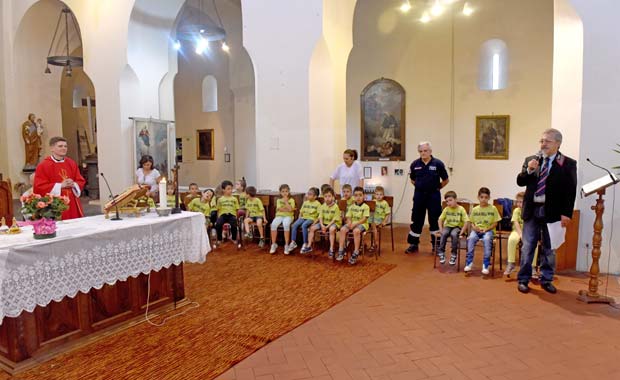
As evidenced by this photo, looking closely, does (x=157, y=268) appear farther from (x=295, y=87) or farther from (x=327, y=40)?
(x=327, y=40)

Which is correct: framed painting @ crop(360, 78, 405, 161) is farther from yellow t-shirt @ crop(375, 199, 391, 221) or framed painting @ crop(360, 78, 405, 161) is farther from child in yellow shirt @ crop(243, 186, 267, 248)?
child in yellow shirt @ crop(243, 186, 267, 248)

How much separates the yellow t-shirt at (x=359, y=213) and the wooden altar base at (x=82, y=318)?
2889mm

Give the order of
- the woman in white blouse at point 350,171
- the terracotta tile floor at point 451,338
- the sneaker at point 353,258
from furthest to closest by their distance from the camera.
A: the woman in white blouse at point 350,171 < the sneaker at point 353,258 < the terracotta tile floor at point 451,338

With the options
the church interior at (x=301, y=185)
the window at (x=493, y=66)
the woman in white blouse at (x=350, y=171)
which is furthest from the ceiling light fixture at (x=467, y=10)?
the woman in white blouse at (x=350, y=171)

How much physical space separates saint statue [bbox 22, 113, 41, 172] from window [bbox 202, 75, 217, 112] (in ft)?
17.1

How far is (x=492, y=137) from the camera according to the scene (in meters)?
9.62

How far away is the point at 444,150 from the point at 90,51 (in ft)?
28.4

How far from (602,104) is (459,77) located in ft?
13.8

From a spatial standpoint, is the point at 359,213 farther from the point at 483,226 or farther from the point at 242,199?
the point at 242,199

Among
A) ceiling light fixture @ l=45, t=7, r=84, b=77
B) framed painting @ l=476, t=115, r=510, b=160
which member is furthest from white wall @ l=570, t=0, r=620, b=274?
ceiling light fixture @ l=45, t=7, r=84, b=77

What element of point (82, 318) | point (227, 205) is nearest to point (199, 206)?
point (227, 205)

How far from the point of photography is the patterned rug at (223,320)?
11.6 feet

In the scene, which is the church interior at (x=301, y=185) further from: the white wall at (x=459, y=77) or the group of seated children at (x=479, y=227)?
the group of seated children at (x=479, y=227)

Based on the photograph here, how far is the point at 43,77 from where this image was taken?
12219mm
